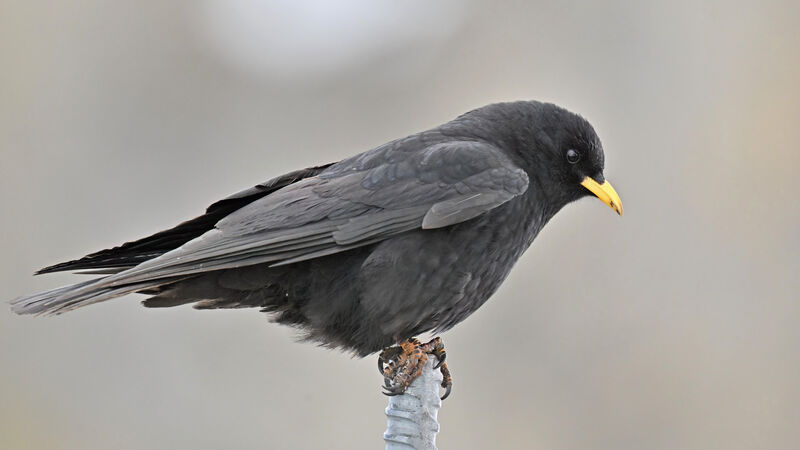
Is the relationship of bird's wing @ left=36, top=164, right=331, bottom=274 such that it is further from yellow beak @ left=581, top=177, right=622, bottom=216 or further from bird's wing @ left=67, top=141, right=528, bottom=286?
yellow beak @ left=581, top=177, right=622, bottom=216

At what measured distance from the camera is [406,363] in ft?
13.4

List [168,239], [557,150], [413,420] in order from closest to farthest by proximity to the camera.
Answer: [413,420] → [168,239] → [557,150]

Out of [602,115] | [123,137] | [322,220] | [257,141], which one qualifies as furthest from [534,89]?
[322,220]

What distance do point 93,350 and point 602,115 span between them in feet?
13.2

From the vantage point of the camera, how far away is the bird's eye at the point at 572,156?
4.59 metres

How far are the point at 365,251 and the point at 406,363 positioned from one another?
1.62 ft

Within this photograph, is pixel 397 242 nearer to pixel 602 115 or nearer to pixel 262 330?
pixel 262 330

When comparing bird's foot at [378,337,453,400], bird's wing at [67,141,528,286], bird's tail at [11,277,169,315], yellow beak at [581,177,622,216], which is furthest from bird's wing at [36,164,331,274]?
yellow beak at [581,177,622,216]

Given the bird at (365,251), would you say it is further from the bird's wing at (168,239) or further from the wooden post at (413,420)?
the wooden post at (413,420)

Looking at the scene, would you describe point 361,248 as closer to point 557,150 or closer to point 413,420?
point 413,420

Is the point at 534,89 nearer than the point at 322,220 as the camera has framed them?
No

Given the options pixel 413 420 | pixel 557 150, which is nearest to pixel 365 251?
pixel 413 420

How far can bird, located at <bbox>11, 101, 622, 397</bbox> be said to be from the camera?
3.99 meters

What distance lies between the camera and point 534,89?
745cm
